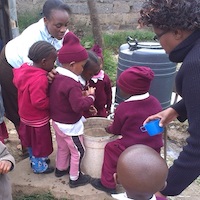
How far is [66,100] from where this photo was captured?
2736 millimetres

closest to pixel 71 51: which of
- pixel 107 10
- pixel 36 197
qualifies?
pixel 36 197

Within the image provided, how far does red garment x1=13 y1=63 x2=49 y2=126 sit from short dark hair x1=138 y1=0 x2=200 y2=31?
131cm

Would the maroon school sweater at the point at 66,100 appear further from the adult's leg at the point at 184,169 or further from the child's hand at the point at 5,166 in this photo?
the adult's leg at the point at 184,169

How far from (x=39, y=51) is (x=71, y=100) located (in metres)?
0.48

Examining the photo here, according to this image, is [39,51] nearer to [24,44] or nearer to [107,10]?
[24,44]

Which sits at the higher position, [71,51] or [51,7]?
[51,7]

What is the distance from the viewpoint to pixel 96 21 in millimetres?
6504

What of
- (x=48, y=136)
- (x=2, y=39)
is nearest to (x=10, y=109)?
(x=48, y=136)

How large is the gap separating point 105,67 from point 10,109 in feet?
11.5

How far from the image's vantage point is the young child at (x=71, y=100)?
2.66 meters

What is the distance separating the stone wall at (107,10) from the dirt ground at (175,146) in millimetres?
5132

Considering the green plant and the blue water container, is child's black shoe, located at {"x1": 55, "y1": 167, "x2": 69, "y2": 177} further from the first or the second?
the blue water container

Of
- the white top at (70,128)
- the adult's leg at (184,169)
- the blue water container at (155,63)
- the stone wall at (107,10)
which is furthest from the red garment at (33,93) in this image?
the stone wall at (107,10)

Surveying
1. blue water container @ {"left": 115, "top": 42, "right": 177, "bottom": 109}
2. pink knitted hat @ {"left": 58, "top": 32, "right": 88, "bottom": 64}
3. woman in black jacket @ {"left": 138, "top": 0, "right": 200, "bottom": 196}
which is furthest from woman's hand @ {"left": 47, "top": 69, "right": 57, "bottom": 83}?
blue water container @ {"left": 115, "top": 42, "right": 177, "bottom": 109}
